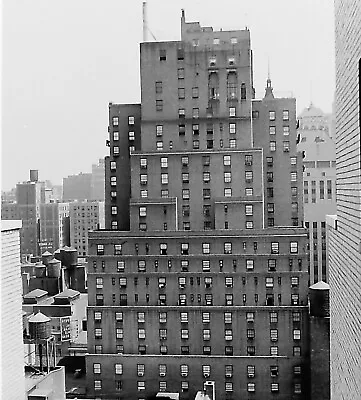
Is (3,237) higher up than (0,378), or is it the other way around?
(3,237)

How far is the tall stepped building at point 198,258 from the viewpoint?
7.11m

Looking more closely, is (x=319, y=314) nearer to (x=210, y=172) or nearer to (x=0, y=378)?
(x=210, y=172)

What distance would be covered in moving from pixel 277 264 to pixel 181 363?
4.54 feet

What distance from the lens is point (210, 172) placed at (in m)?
7.28

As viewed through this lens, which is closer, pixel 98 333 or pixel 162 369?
pixel 162 369

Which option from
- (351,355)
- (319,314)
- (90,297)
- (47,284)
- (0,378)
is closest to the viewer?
(351,355)

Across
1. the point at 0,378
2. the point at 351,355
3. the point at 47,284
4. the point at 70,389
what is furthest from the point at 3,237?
the point at 47,284

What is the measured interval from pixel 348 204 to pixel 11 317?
199 centimetres

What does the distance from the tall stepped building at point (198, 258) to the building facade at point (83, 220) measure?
1150 mm

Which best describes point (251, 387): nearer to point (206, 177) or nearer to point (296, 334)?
point (296, 334)

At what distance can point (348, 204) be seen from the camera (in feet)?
10.5

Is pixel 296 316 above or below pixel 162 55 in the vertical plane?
below

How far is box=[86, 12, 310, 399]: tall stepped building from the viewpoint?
7109mm

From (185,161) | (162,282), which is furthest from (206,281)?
(185,161)
